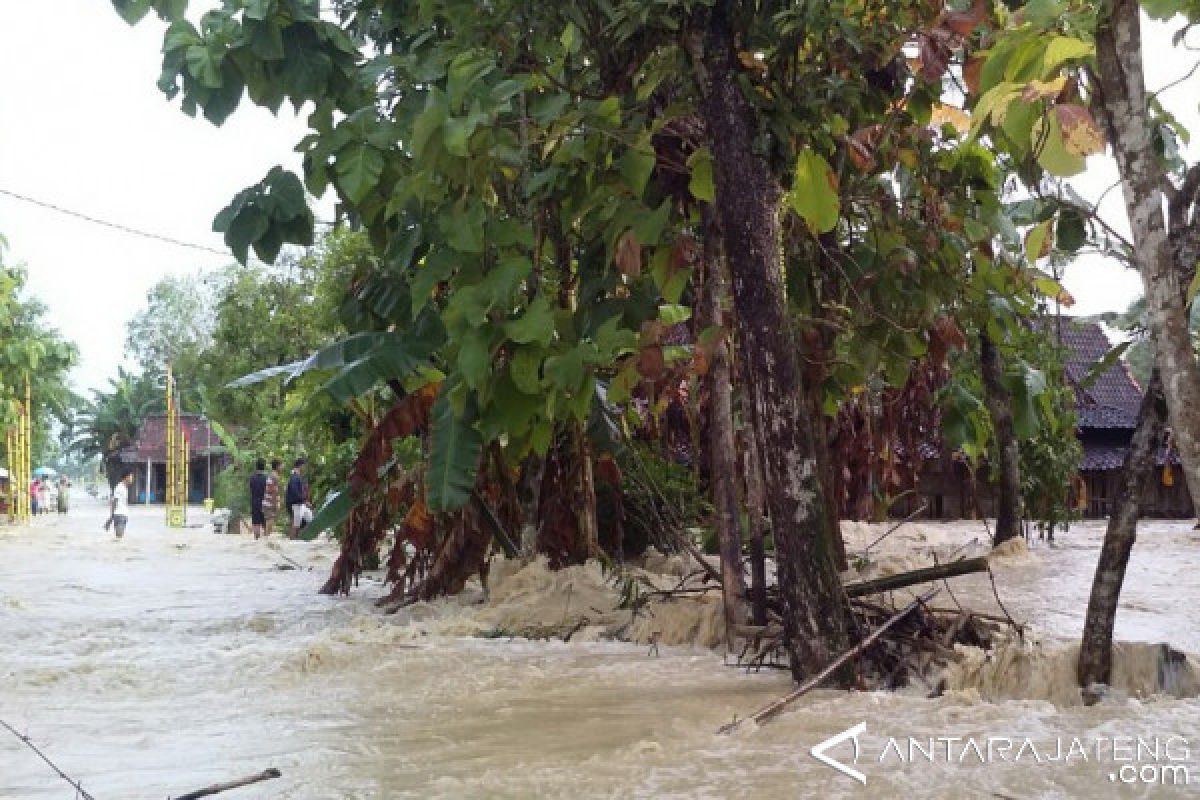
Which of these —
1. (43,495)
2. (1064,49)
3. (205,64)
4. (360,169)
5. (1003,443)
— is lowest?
(43,495)

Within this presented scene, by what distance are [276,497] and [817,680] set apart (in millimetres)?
18668

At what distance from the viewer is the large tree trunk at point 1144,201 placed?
105 inches

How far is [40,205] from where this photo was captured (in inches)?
556

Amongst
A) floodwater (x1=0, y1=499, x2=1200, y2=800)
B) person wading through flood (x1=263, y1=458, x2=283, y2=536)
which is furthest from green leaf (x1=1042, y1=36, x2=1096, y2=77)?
person wading through flood (x1=263, y1=458, x2=283, y2=536)

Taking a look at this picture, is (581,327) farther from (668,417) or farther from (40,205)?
(40,205)

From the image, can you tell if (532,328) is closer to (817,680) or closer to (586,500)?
(817,680)

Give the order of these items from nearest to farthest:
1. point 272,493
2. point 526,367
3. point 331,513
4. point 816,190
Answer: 1. point 816,190
2. point 526,367
3. point 331,513
4. point 272,493

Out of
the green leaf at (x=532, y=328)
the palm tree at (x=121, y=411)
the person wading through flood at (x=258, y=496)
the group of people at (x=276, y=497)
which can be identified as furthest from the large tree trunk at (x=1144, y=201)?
the palm tree at (x=121, y=411)

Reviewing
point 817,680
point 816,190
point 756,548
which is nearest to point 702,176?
point 816,190

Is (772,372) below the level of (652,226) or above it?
below

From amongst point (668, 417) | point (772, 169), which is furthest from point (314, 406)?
point (772, 169)

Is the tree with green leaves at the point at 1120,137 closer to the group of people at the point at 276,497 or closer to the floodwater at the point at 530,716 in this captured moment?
the floodwater at the point at 530,716

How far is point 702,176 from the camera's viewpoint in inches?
189

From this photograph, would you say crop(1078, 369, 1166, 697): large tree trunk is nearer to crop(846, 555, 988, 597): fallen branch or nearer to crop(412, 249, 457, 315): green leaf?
crop(846, 555, 988, 597): fallen branch
